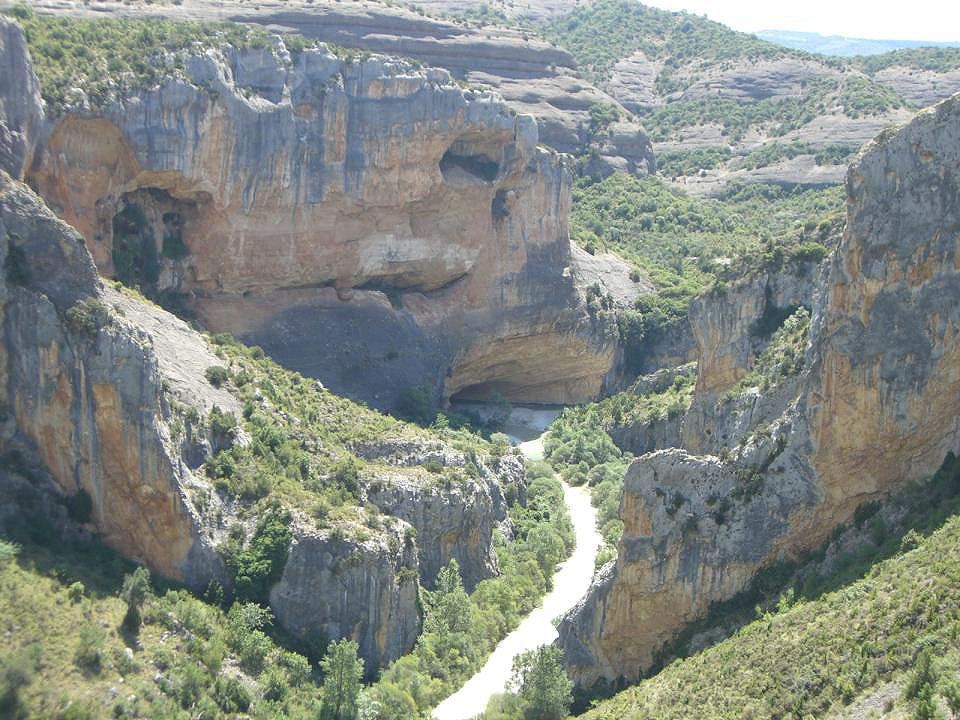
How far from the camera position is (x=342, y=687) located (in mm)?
50625

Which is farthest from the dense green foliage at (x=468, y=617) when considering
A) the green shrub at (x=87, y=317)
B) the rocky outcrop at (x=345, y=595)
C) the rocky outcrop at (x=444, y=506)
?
the green shrub at (x=87, y=317)

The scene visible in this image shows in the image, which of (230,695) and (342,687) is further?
(342,687)

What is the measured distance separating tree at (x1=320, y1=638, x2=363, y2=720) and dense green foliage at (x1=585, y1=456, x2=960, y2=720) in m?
9.56

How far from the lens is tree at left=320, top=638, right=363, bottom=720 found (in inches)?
1986

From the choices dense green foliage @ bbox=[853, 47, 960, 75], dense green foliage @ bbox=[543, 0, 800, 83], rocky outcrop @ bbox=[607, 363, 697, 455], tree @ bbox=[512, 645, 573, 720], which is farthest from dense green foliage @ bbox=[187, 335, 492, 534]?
dense green foliage @ bbox=[853, 47, 960, 75]

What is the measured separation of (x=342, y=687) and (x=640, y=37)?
415 feet

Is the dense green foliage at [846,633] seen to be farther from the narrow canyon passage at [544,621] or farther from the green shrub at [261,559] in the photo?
the green shrub at [261,559]

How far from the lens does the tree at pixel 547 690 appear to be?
46.1 metres

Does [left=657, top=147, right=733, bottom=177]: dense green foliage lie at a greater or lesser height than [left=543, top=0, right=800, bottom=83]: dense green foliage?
lesser

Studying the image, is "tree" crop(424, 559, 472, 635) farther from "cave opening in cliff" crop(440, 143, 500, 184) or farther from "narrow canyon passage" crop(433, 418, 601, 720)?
"cave opening in cliff" crop(440, 143, 500, 184)

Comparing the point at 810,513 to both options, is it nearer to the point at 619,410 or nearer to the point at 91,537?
the point at 91,537

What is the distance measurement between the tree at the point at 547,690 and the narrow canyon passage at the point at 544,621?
6.22 m

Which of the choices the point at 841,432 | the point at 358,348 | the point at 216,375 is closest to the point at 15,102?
the point at 216,375

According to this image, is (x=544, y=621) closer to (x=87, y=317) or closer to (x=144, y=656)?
(x=144, y=656)
